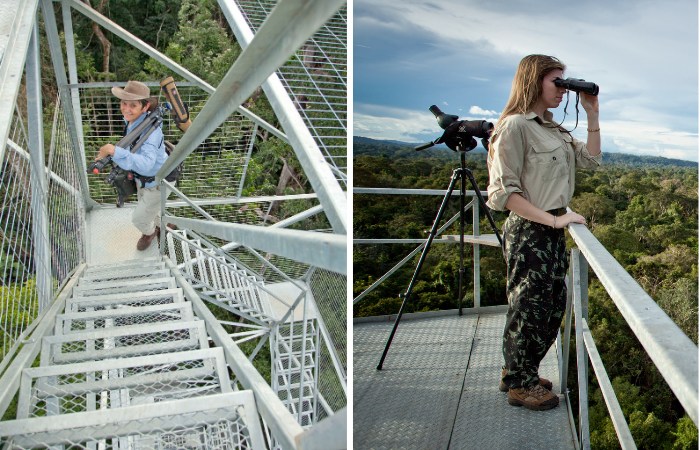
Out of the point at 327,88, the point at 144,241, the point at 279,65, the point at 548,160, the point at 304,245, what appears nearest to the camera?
the point at 304,245

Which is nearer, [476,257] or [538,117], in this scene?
[538,117]

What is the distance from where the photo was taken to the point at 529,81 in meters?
1.27

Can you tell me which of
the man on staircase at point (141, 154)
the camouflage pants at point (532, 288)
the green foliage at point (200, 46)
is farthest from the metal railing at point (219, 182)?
the green foliage at point (200, 46)

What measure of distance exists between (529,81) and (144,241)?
2.51 meters

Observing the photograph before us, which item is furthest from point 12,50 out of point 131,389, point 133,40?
point 133,40

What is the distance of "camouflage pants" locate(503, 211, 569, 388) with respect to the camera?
1296 millimetres

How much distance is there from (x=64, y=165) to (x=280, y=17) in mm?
2468

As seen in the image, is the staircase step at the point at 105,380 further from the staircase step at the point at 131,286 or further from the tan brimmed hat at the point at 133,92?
the tan brimmed hat at the point at 133,92

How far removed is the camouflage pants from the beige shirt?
6 cm

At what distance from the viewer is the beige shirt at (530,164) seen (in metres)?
1.24

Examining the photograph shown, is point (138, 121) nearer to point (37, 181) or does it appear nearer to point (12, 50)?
point (37, 181)

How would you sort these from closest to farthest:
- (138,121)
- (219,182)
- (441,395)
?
(441,395) < (138,121) < (219,182)

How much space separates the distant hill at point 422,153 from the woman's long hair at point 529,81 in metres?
0.79

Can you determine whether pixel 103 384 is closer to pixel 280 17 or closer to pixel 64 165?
pixel 280 17
